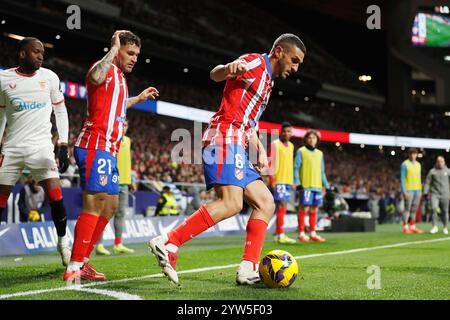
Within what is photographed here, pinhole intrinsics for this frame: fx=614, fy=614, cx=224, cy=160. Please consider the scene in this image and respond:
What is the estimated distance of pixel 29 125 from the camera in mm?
6285

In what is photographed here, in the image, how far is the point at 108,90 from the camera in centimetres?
555

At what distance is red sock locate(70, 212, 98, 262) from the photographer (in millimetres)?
5453

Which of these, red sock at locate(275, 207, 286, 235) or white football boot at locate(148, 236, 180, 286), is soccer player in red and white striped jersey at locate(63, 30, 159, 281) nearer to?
white football boot at locate(148, 236, 180, 286)

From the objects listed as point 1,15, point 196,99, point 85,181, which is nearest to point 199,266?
point 85,181

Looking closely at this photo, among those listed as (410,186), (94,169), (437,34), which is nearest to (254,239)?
(94,169)

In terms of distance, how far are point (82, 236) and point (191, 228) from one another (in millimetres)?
1130

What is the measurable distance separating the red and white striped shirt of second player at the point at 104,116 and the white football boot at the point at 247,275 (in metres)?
1.55

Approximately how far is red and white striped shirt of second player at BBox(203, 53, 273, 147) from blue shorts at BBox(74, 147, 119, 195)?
3.09ft

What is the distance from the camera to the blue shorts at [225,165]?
197 inches

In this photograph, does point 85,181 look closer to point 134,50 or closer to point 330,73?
point 134,50

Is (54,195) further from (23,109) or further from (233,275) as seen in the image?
(233,275)

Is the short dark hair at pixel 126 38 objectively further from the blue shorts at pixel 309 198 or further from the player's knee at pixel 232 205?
the blue shorts at pixel 309 198

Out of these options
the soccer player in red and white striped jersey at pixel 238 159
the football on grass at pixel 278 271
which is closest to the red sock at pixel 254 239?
the soccer player in red and white striped jersey at pixel 238 159

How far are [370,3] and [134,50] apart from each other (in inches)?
1587
